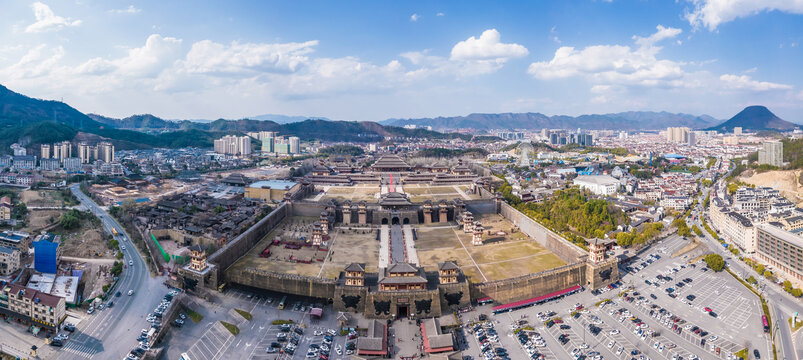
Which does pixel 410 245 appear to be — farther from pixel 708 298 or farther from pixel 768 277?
pixel 768 277

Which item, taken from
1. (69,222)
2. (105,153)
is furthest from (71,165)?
(69,222)

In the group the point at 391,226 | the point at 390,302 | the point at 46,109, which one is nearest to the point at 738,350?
the point at 390,302

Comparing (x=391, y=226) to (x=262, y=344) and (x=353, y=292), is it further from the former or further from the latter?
(x=262, y=344)

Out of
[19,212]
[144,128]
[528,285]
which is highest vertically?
[144,128]

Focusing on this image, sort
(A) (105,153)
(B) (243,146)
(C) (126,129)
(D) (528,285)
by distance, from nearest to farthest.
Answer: (D) (528,285) → (A) (105,153) → (B) (243,146) → (C) (126,129)

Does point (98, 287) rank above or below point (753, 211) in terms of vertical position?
below

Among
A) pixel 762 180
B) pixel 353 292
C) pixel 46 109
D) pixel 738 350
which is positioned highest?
pixel 46 109

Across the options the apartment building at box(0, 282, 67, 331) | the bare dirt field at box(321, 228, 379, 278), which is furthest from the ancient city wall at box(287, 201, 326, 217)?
the apartment building at box(0, 282, 67, 331)
